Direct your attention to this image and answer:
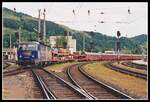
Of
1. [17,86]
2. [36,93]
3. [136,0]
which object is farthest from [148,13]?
[17,86]

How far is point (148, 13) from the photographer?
58.4 feet

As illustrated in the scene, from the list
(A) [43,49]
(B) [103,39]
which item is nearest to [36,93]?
(A) [43,49]

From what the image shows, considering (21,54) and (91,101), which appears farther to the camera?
(21,54)

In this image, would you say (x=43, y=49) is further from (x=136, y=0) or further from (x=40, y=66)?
(x=136, y=0)

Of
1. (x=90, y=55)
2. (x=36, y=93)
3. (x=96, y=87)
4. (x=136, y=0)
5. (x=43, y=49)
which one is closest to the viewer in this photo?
(x=136, y=0)

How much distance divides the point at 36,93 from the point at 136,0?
8.08m

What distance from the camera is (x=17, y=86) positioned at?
2719 centimetres

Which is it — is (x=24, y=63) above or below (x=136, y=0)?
below

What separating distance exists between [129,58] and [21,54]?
4812cm

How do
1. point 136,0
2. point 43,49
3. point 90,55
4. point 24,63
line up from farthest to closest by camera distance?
point 90,55 → point 43,49 → point 24,63 → point 136,0

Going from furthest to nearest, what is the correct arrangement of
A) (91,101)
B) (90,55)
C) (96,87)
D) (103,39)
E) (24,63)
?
(103,39) < (90,55) < (24,63) < (96,87) < (91,101)

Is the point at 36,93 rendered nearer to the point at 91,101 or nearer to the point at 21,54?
the point at 91,101

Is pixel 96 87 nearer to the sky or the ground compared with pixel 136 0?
nearer to the ground

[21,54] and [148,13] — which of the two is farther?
[21,54]
